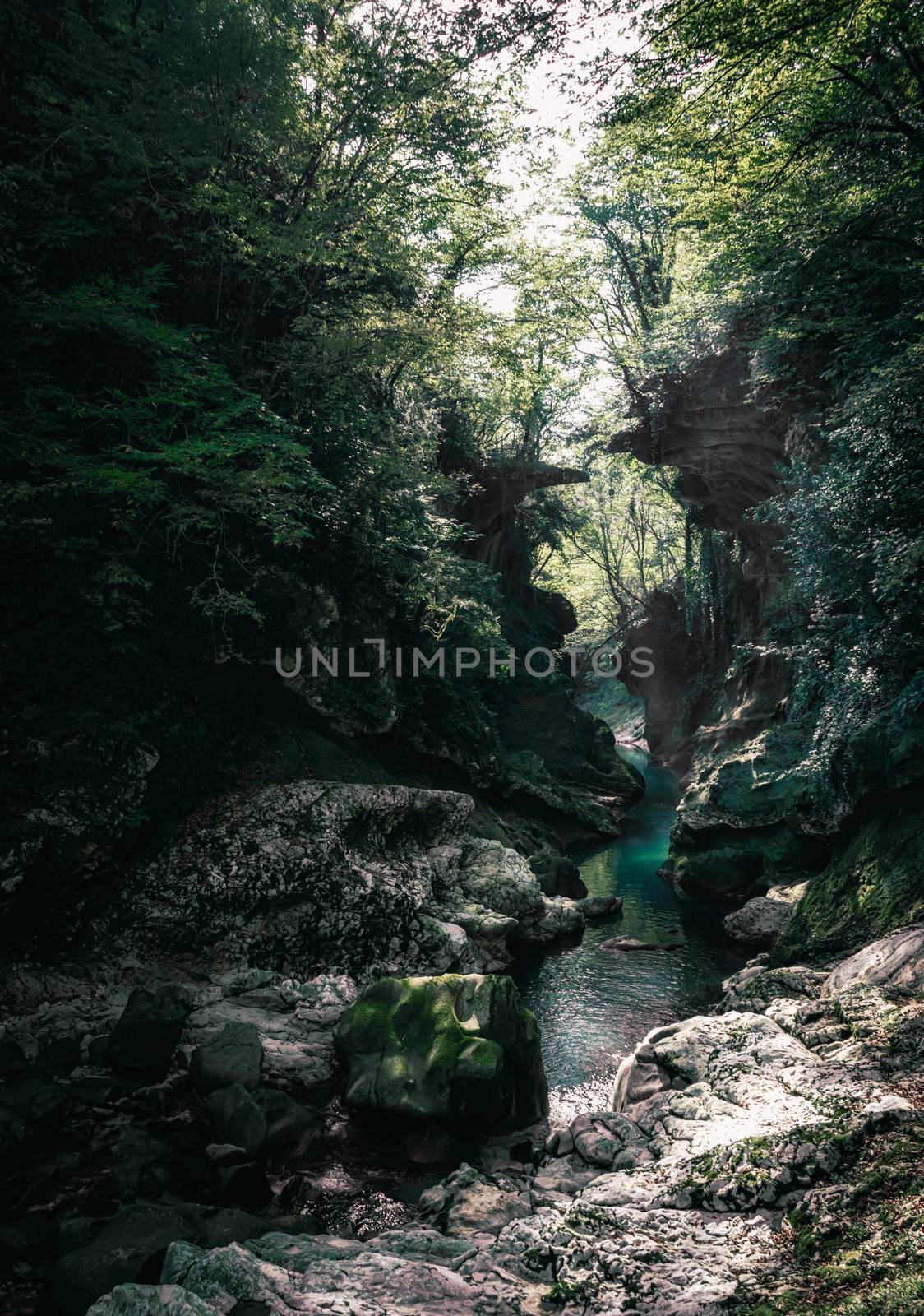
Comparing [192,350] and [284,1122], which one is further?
[192,350]

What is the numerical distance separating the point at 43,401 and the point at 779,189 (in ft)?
47.0

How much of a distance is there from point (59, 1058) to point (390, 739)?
9.19 m

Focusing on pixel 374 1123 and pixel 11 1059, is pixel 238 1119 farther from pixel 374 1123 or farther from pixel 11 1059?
pixel 11 1059

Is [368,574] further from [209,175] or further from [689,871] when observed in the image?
[689,871]

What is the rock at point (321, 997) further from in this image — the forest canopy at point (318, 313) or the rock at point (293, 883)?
the forest canopy at point (318, 313)

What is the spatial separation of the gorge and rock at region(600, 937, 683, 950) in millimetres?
134

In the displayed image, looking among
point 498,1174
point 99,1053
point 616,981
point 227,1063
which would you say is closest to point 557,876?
point 616,981

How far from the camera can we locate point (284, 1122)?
703cm

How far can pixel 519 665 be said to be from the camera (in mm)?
28062

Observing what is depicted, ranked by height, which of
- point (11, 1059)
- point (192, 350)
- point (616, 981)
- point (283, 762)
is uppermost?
point (192, 350)

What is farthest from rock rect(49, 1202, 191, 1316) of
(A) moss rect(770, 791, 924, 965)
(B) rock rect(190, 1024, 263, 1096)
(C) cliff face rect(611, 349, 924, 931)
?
(C) cliff face rect(611, 349, 924, 931)

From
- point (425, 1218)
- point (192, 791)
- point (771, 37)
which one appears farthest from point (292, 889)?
point (771, 37)

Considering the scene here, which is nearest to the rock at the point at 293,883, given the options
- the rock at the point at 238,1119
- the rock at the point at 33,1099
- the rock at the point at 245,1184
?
the rock at the point at 33,1099

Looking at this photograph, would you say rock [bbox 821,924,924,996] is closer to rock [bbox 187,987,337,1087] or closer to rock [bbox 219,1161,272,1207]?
rock [bbox 187,987,337,1087]
